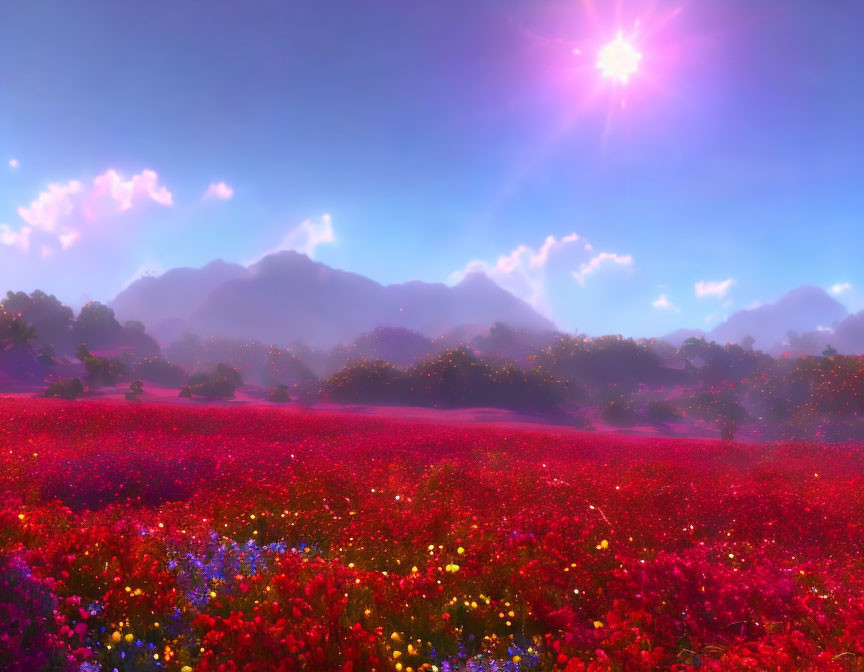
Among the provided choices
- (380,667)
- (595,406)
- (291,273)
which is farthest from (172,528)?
(291,273)

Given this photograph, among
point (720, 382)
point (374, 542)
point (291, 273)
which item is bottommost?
point (374, 542)

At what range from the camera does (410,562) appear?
6.20 metres

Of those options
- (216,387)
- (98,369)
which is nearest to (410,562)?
(216,387)

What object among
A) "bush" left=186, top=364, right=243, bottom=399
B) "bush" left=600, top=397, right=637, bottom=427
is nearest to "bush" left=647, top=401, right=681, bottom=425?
"bush" left=600, top=397, right=637, bottom=427

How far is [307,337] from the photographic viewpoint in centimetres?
17575

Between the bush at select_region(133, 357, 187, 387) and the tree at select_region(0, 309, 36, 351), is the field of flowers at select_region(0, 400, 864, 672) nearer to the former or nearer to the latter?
the tree at select_region(0, 309, 36, 351)

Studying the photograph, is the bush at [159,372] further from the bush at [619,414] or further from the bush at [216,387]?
the bush at [619,414]

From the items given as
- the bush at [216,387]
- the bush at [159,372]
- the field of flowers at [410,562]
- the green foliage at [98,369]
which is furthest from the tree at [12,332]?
the field of flowers at [410,562]

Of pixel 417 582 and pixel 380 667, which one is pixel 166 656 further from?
pixel 417 582

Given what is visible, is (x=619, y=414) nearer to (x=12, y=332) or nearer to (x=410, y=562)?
(x=410, y=562)

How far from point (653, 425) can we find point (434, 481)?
91.4ft

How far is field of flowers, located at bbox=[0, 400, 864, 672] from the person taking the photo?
12.6 ft

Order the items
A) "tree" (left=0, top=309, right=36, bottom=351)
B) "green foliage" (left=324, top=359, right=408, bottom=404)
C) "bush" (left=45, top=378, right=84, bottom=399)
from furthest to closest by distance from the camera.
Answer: "green foliage" (left=324, top=359, right=408, bottom=404), "tree" (left=0, top=309, right=36, bottom=351), "bush" (left=45, top=378, right=84, bottom=399)

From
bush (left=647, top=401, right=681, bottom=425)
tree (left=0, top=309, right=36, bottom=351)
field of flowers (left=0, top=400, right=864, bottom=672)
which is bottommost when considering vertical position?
field of flowers (left=0, top=400, right=864, bottom=672)
